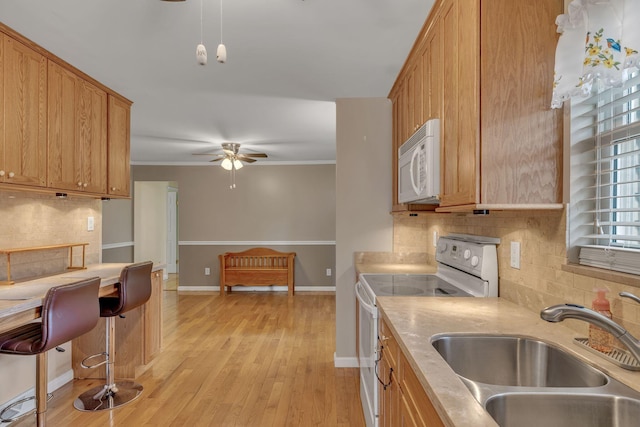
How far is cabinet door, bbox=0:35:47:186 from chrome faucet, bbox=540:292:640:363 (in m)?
2.62

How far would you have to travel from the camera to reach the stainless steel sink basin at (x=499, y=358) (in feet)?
4.08

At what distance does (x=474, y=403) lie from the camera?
817 mm

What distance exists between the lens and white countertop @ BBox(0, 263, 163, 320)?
182 centimetres

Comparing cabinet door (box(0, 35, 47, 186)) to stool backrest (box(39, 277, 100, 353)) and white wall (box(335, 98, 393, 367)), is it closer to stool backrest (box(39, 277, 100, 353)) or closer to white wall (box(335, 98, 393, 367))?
stool backrest (box(39, 277, 100, 353))

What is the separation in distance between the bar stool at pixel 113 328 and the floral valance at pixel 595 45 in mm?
2676

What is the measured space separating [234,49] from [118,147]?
4.97 feet

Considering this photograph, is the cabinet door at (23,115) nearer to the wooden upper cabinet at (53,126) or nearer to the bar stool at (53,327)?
the wooden upper cabinet at (53,126)

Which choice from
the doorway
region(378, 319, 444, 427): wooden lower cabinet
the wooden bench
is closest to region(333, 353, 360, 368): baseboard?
region(378, 319, 444, 427): wooden lower cabinet

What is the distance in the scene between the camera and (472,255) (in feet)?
6.65

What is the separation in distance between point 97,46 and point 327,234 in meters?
4.71

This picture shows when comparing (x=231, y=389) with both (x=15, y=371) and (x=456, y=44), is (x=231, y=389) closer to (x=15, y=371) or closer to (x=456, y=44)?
(x=15, y=371)

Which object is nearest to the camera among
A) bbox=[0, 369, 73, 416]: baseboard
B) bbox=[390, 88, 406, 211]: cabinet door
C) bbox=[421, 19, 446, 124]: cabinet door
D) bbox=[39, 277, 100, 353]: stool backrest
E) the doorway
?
bbox=[421, 19, 446, 124]: cabinet door

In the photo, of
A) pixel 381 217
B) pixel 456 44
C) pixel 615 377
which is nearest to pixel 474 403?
pixel 615 377

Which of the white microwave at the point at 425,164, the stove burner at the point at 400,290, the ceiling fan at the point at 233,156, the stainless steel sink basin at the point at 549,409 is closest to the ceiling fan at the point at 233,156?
the ceiling fan at the point at 233,156
